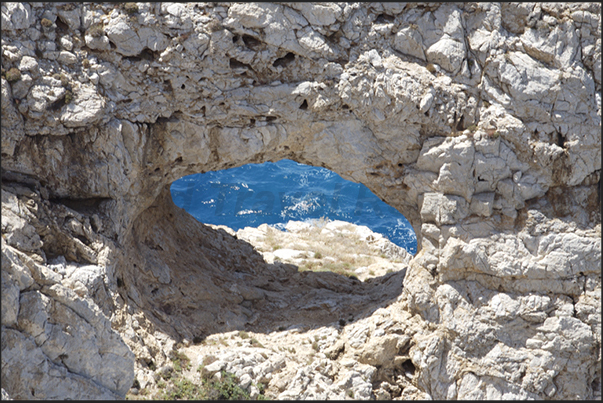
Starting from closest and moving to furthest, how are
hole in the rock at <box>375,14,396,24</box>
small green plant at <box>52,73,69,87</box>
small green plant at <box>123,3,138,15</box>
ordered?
small green plant at <box>52,73,69,87</box>, small green plant at <box>123,3,138,15</box>, hole in the rock at <box>375,14,396,24</box>

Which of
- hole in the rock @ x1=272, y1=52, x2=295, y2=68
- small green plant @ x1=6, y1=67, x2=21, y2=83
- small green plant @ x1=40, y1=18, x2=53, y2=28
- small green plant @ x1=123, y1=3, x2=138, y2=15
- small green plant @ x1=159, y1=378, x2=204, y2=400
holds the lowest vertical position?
small green plant @ x1=159, y1=378, x2=204, y2=400

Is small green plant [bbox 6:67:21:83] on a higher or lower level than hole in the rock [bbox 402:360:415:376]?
higher

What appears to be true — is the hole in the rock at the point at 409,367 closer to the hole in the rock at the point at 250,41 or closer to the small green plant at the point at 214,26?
the hole in the rock at the point at 250,41

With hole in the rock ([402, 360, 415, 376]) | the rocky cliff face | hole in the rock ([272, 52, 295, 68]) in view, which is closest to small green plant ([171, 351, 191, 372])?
the rocky cliff face

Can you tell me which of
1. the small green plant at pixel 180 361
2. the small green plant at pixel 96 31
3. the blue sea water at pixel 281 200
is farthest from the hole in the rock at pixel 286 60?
the blue sea water at pixel 281 200

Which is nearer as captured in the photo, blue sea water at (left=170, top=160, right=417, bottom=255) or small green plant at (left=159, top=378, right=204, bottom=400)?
small green plant at (left=159, top=378, right=204, bottom=400)

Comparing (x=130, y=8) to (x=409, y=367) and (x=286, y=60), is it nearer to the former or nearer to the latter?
(x=286, y=60)

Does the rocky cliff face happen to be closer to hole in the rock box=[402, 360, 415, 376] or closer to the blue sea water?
hole in the rock box=[402, 360, 415, 376]

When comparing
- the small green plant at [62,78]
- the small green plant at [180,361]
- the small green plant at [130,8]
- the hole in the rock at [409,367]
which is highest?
the small green plant at [130,8]
